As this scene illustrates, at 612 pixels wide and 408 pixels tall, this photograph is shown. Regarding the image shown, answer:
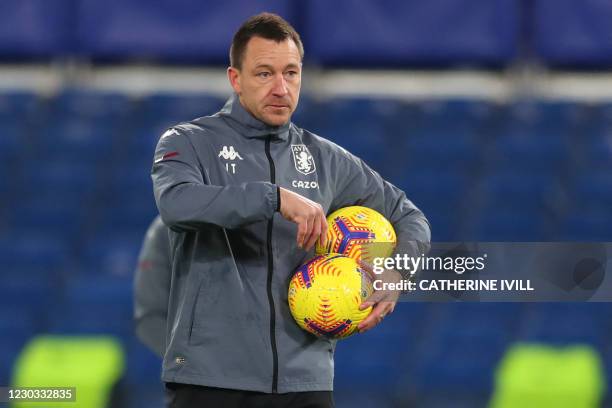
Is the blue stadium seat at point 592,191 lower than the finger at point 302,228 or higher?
higher

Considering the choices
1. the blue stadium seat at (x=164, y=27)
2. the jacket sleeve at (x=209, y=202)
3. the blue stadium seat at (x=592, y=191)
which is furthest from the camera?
the blue stadium seat at (x=164, y=27)

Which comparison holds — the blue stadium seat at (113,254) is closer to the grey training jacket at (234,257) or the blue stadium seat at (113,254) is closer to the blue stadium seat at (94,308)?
the blue stadium seat at (94,308)

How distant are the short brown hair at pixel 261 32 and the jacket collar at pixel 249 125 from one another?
0.42 ft

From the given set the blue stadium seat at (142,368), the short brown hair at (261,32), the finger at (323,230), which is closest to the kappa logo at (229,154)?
the short brown hair at (261,32)

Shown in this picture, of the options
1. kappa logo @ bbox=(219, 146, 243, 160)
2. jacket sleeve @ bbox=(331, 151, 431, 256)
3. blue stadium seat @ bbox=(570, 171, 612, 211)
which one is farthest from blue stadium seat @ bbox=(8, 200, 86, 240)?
kappa logo @ bbox=(219, 146, 243, 160)

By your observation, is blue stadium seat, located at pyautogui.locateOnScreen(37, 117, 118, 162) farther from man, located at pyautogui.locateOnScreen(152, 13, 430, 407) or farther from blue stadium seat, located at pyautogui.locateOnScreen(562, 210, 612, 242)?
man, located at pyautogui.locateOnScreen(152, 13, 430, 407)

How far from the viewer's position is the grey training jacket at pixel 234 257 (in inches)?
121

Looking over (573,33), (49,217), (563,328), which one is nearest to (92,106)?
(49,217)

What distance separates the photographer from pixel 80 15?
9609 millimetres

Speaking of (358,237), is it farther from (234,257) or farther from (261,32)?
(261,32)

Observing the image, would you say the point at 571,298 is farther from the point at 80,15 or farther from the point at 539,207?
the point at 80,15

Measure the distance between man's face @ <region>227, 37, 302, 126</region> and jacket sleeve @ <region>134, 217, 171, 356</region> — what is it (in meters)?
1.53

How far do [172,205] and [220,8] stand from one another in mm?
6552

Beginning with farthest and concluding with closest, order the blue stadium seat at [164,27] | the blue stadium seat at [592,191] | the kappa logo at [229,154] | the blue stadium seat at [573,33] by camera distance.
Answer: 1. the blue stadium seat at [164,27]
2. the blue stadium seat at [573,33]
3. the blue stadium seat at [592,191]
4. the kappa logo at [229,154]
